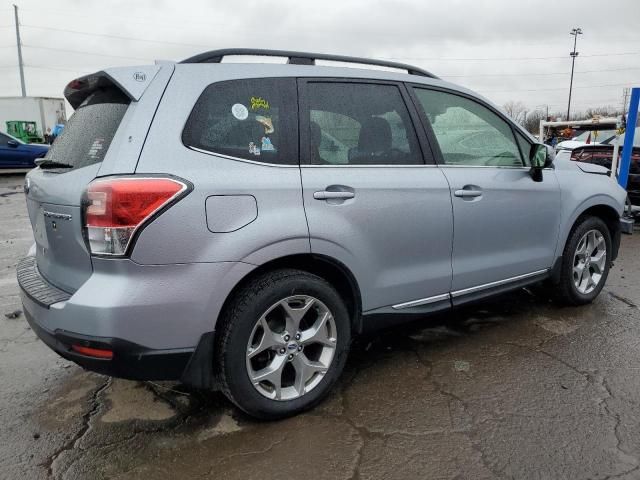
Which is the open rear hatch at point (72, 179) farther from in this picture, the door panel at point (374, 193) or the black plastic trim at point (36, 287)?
the door panel at point (374, 193)

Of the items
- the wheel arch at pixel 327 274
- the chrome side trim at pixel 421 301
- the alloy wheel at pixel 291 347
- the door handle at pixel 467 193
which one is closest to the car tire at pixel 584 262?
the door handle at pixel 467 193

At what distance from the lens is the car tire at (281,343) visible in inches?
96.6

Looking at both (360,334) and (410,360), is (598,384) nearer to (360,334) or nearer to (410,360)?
(410,360)

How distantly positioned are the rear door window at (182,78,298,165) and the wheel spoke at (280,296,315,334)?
70 cm

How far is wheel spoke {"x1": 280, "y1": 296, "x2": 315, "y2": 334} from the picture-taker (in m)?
2.61

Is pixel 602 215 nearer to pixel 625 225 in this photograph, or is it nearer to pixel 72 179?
pixel 625 225

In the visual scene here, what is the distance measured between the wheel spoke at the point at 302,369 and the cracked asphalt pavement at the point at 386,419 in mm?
178

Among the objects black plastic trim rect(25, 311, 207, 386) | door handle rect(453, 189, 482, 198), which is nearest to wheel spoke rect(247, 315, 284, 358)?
black plastic trim rect(25, 311, 207, 386)

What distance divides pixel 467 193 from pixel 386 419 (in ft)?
4.78

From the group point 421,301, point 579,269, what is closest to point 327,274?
point 421,301

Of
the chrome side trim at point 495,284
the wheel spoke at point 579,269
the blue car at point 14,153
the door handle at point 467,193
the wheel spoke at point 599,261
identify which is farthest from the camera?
the blue car at point 14,153

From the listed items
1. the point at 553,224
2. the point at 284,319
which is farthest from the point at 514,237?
the point at 284,319

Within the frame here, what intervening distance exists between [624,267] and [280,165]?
4868 millimetres

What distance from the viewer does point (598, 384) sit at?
3098mm
